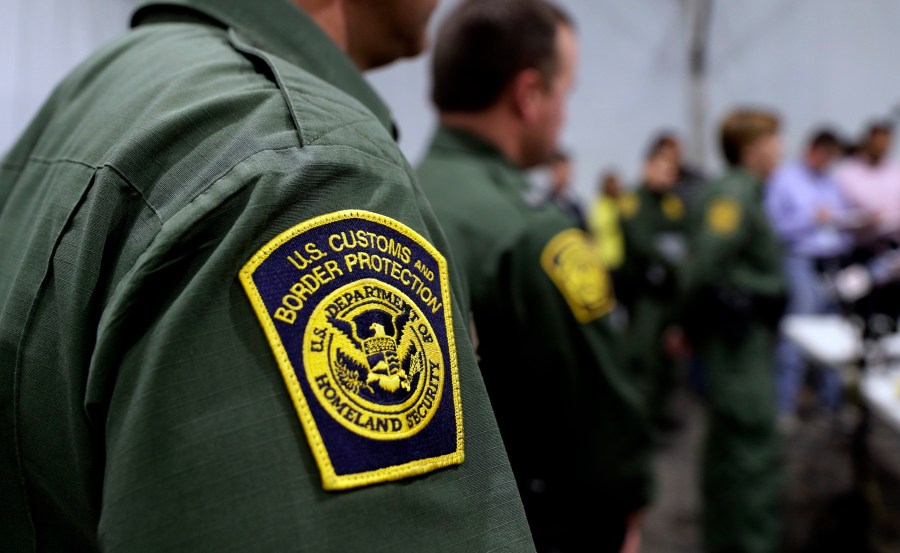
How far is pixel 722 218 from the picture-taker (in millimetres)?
2322

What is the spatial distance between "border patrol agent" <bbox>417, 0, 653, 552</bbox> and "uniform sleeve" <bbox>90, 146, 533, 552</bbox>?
22.2 inches

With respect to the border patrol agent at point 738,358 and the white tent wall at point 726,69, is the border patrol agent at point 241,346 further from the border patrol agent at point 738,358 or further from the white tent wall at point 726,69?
the white tent wall at point 726,69

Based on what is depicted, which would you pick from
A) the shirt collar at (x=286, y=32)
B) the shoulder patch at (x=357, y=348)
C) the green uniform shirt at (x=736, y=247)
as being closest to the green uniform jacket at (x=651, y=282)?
the green uniform shirt at (x=736, y=247)

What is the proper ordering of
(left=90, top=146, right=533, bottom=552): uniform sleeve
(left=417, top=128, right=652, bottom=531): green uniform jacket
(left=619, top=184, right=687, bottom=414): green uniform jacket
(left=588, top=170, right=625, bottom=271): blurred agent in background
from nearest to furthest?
(left=90, top=146, right=533, bottom=552): uniform sleeve, (left=417, top=128, right=652, bottom=531): green uniform jacket, (left=619, top=184, right=687, bottom=414): green uniform jacket, (left=588, top=170, right=625, bottom=271): blurred agent in background

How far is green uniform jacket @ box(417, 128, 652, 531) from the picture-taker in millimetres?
1091

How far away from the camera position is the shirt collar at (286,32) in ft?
1.82

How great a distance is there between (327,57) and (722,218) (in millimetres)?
1983

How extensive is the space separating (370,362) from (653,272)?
341 centimetres

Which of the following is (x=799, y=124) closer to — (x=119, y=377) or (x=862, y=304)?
(x=862, y=304)

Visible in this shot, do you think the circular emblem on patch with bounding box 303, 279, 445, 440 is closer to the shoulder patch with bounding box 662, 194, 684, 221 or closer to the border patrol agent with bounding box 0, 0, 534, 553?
the border patrol agent with bounding box 0, 0, 534, 553

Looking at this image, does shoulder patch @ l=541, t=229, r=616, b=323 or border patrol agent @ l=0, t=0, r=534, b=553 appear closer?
border patrol agent @ l=0, t=0, r=534, b=553

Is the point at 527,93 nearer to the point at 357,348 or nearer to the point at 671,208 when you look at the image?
the point at 357,348

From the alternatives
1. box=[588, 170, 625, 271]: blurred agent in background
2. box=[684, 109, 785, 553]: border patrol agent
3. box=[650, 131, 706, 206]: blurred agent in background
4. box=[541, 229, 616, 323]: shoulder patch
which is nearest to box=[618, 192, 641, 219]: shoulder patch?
box=[650, 131, 706, 206]: blurred agent in background

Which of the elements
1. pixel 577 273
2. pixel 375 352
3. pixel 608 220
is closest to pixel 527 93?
pixel 577 273
